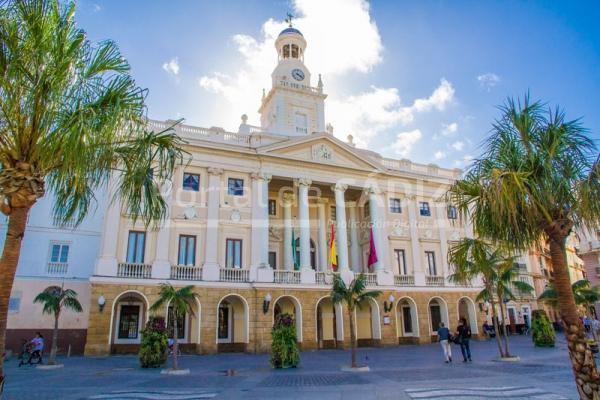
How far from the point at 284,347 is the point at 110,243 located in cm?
1250

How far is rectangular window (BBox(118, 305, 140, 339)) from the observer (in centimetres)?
2404

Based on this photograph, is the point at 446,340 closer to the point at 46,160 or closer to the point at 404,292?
the point at 404,292

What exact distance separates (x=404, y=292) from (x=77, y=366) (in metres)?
20.8

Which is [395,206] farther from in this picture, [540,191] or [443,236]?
[540,191]

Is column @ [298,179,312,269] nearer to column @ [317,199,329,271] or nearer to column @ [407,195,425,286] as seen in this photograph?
column @ [317,199,329,271]

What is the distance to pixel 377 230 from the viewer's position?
30.4 metres

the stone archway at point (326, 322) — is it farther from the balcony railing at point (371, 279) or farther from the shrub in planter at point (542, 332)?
the shrub in planter at point (542, 332)

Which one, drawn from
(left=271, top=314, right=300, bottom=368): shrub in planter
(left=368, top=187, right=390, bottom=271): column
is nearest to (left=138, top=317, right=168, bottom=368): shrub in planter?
(left=271, top=314, right=300, bottom=368): shrub in planter

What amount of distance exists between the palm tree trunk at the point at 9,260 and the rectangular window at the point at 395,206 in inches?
1095

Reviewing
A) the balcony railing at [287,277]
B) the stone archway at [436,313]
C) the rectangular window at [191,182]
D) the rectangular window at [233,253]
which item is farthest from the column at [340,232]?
the rectangular window at [191,182]

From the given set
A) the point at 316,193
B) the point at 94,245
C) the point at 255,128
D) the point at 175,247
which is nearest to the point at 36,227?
the point at 94,245

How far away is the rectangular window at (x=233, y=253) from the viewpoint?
2620 cm

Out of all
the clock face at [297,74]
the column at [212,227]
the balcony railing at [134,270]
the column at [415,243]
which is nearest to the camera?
the balcony railing at [134,270]

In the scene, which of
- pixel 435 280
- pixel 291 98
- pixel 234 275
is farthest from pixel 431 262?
pixel 291 98
